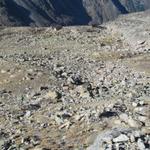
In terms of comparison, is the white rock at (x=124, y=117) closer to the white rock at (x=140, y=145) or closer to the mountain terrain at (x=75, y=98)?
the mountain terrain at (x=75, y=98)

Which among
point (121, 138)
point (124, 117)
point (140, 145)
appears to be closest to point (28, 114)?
point (124, 117)

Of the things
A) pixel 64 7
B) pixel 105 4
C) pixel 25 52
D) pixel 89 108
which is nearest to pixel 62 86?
pixel 89 108

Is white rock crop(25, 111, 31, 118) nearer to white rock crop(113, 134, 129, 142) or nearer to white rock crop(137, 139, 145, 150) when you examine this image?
white rock crop(113, 134, 129, 142)

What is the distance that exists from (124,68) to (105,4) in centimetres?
11331

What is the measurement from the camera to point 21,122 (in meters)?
20.6

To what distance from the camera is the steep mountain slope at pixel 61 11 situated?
106 m

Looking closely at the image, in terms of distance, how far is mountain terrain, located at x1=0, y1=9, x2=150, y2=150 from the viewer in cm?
1758

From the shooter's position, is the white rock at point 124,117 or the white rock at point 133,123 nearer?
the white rock at point 133,123

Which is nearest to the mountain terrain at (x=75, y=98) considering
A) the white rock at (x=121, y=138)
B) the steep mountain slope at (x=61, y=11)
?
the white rock at (x=121, y=138)

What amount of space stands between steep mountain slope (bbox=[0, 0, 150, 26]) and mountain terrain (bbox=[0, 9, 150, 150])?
60.6 metres

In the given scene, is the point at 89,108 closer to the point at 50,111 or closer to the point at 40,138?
the point at 50,111

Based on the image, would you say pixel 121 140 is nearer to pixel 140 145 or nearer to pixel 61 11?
A: pixel 140 145

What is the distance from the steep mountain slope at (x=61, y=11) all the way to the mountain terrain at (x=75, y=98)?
60601mm

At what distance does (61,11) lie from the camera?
413ft
